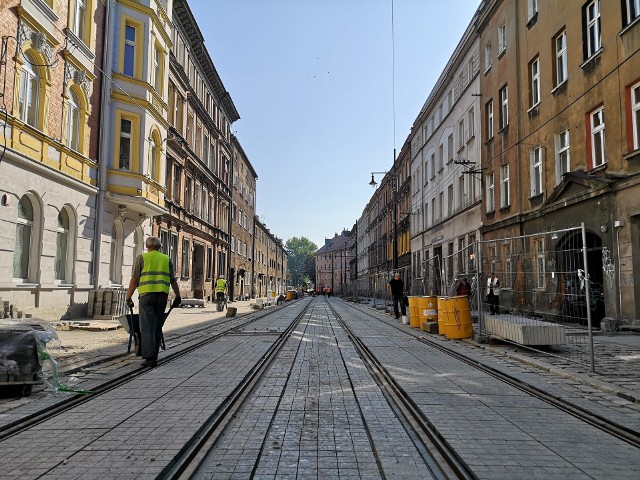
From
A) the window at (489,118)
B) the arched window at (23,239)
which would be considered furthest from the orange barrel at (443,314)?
the window at (489,118)

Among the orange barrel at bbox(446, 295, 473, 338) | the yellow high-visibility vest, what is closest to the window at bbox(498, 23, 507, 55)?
the orange barrel at bbox(446, 295, 473, 338)

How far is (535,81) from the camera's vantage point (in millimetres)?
19609

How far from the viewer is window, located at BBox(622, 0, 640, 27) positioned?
13305 mm

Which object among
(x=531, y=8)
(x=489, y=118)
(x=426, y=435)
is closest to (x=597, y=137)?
(x=531, y=8)

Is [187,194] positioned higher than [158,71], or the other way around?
[158,71]

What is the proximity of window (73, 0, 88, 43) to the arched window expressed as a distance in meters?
5.91

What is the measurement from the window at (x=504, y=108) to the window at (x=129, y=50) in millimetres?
14526

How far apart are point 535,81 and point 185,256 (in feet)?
64.6

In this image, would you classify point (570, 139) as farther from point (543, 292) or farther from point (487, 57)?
point (487, 57)

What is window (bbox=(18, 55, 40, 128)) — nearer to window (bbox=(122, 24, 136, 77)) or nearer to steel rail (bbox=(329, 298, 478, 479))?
window (bbox=(122, 24, 136, 77))

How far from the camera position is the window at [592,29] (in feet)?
49.9

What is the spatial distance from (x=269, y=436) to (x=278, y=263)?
288 feet

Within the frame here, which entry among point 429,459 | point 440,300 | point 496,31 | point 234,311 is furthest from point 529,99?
point 429,459

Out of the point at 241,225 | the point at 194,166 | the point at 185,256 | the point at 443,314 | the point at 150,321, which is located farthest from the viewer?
the point at 241,225
